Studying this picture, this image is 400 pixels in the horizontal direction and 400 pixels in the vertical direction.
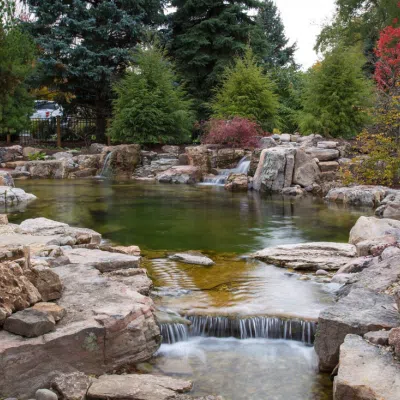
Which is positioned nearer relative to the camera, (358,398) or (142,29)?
(358,398)

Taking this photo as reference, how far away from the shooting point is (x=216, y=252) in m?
7.36

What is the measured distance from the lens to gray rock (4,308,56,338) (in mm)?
3625

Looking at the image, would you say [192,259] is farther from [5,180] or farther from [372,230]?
[5,180]

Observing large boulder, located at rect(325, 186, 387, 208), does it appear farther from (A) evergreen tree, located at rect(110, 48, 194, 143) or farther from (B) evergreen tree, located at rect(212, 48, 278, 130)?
(A) evergreen tree, located at rect(110, 48, 194, 143)

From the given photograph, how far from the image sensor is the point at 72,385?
3.40 m

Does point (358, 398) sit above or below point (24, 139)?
below

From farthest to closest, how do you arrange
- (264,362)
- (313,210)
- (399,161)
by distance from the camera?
(399,161) < (313,210) < (264,362)

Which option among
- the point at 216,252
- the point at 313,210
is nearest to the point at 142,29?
the point at 313,210

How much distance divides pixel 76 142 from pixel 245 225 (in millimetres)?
16994

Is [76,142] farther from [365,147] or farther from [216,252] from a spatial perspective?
[216,252]

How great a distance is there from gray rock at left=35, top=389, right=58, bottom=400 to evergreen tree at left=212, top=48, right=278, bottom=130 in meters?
18.1

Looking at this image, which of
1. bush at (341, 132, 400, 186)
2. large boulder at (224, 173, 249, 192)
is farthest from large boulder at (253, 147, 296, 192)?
bush at (341, 132, 400, 186)

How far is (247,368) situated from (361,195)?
30.8 ft

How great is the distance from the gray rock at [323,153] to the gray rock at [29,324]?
13.3 m
